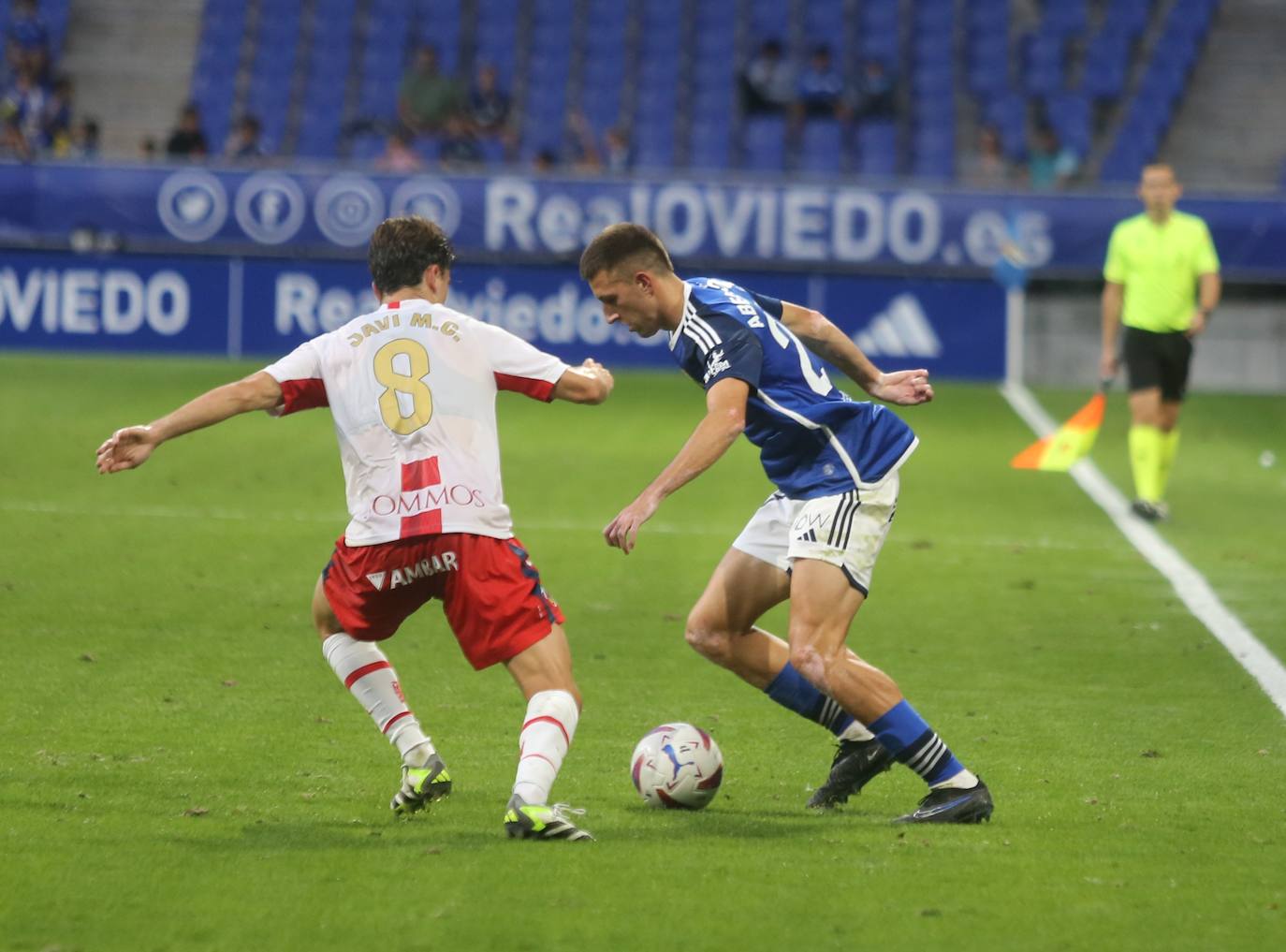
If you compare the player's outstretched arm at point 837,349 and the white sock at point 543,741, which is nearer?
the white sock at point 543,741

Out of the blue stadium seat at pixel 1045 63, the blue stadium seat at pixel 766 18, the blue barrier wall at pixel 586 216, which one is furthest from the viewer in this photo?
the blue stadium seat at pixel 766 18

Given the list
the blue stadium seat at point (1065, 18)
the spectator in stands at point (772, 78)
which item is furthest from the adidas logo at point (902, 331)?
the blue stadium seat at point (1065, 18)

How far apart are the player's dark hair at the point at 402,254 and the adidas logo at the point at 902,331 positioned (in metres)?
14.8

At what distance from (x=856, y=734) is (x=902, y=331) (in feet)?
47.6

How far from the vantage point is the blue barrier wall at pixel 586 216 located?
819 inches

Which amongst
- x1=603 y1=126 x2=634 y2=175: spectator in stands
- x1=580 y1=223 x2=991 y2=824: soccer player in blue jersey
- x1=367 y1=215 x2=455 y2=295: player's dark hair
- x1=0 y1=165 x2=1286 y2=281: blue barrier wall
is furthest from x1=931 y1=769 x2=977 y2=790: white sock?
x1=603 y1=126 x2=634 y2=175: spectator in stands

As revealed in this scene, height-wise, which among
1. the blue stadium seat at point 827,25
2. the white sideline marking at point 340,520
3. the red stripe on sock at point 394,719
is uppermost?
the blue stadium seat at point 827,25

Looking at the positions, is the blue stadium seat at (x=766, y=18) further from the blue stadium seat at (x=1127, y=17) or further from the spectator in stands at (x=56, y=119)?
the spectator in stands at (x=56, y=119)

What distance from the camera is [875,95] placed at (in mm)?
26391

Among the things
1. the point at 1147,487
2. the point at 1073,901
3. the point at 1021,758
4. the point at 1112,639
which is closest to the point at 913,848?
the point at 1073,901

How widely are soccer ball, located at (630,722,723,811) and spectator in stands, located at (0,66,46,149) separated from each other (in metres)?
20.7

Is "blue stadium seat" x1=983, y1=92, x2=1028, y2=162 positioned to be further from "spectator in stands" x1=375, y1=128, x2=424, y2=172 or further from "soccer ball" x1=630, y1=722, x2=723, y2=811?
"soccer ball" x1=630, y1=722, x2=723, y2=811

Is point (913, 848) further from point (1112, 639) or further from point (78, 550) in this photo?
point (78, 550)

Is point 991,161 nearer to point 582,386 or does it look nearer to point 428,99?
point 428,99
